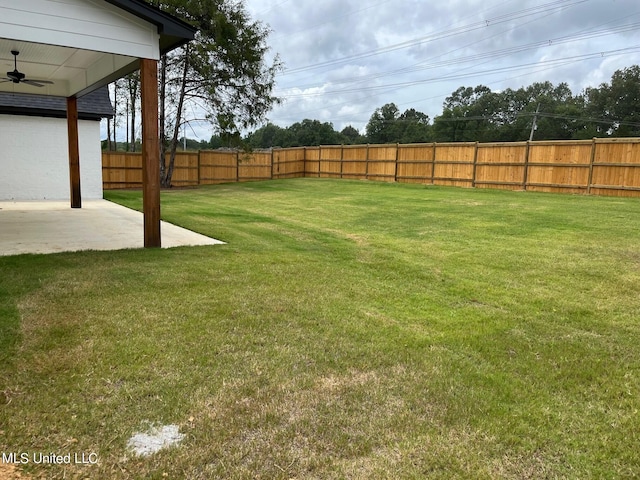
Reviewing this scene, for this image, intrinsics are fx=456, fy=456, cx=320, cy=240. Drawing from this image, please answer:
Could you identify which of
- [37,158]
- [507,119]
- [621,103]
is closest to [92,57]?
[37,158]

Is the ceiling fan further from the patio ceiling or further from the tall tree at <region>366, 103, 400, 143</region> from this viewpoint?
the tall tree at <region>366, 103, 400, 143</region>

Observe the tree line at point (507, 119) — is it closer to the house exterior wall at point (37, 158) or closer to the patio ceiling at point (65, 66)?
the house exterior wall at point (37, 158)

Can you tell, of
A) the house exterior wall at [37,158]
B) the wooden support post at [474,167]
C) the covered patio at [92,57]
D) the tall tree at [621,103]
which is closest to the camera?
the covered patio at [92,57]

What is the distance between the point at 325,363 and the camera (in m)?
3.02

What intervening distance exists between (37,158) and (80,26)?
9368mm

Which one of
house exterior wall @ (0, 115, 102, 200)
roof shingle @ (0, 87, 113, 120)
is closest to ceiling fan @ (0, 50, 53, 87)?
roof shingle @ (0, 87, 113, 120)

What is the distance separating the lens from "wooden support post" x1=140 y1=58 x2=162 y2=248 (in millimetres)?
6070

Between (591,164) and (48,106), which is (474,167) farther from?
(48,106)

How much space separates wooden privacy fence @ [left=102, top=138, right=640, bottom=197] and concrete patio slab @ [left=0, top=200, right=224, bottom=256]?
9775mm

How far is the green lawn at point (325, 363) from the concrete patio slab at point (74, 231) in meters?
0.80

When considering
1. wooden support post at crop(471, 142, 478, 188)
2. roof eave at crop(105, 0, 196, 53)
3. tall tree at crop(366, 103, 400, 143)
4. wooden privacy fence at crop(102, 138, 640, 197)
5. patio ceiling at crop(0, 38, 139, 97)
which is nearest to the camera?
roof eave at crop(105, 0, 196, 53)

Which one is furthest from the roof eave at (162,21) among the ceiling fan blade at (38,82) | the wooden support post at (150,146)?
the ceiling fan blade at (38,82)

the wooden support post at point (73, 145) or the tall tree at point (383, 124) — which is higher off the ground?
the tall tree at point (383, 124)

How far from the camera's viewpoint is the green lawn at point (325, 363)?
2.11 m
